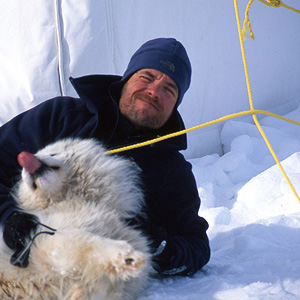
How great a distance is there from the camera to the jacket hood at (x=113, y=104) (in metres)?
1.42

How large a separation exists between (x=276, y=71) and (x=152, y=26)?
1306 mm

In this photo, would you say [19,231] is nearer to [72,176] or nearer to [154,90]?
[72,176]

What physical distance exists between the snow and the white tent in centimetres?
29

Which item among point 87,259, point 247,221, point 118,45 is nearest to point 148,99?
point 87,259

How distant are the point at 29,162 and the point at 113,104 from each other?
54cm

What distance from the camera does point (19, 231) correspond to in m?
1.01

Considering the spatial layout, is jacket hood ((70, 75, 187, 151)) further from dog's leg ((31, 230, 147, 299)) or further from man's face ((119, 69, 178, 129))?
dog's leg ((31, 230, 147, 299))

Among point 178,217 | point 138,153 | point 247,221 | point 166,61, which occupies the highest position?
point 166,61

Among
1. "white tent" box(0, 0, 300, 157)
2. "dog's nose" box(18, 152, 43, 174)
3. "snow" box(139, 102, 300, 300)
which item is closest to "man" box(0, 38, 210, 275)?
"snow" box(139, 102, 300, 300)

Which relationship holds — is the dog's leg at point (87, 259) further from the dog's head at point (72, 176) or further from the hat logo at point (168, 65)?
the hat logo at point (168, 65)

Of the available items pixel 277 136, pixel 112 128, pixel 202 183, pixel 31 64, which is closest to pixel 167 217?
pixel 112 128

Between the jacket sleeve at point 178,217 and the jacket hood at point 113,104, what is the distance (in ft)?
0.22

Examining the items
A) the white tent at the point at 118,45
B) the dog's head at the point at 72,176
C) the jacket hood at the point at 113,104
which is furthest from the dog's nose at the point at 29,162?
the white tent at the point at 118,45

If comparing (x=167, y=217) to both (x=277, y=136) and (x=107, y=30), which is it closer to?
(x=107, y=30)
